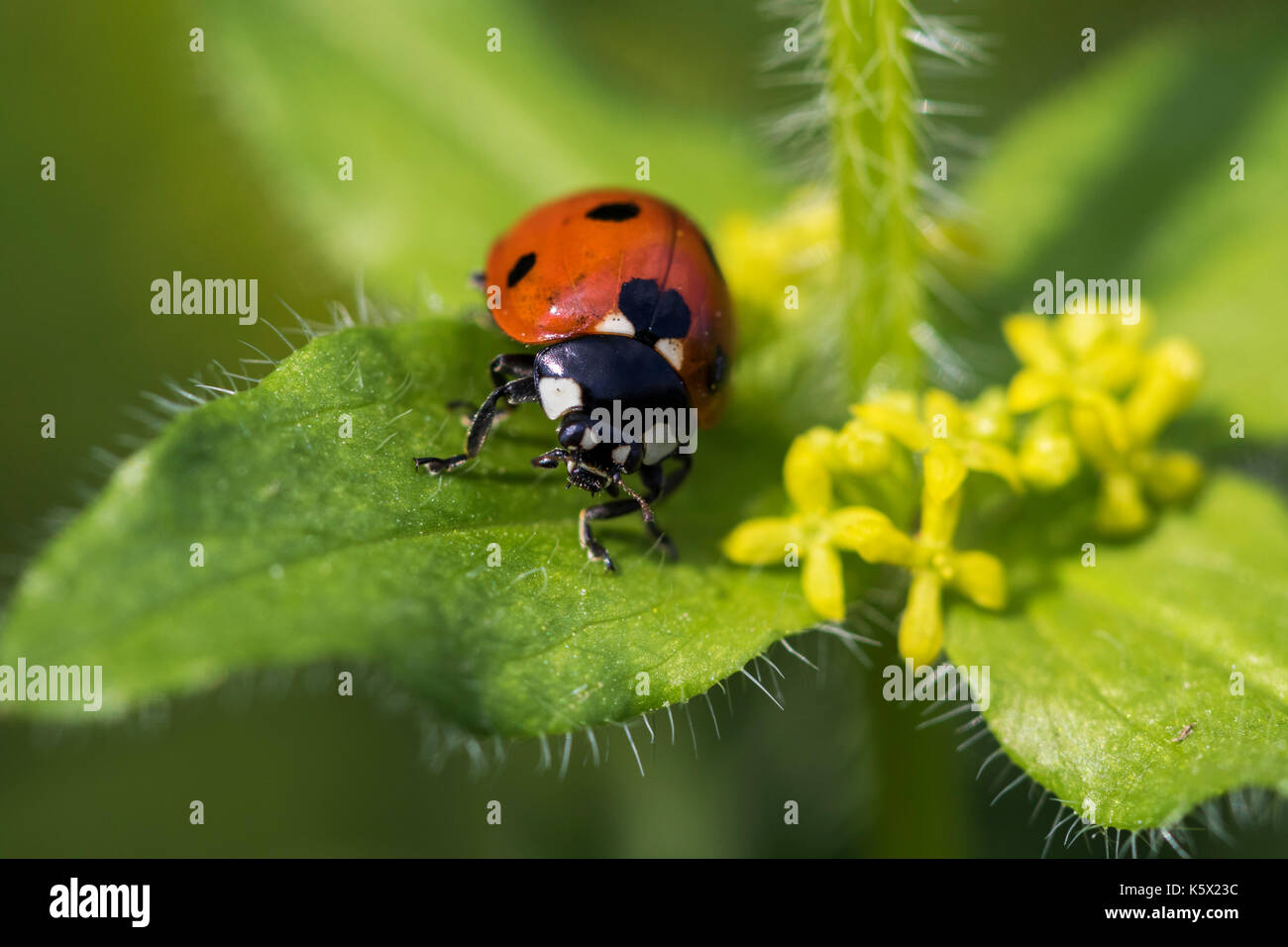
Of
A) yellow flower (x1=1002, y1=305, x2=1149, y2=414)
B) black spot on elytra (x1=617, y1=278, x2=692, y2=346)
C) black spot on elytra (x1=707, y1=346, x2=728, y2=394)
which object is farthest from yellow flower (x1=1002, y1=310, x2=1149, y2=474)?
black spot on elytra (x1=617, y1=278, x2=692, y2=346)

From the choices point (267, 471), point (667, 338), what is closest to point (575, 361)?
point (667, 338)

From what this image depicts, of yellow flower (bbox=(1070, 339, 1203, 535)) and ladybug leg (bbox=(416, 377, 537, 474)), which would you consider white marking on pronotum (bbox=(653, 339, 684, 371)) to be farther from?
yellow flower (bbox=(1070, 339, 1203, 535))

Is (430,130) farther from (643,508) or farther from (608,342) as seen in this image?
(643,508)

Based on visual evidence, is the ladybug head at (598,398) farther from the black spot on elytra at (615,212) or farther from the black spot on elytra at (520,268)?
the black spot on elytra at (615,212)

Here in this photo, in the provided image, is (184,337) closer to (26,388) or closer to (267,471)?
(26,388)

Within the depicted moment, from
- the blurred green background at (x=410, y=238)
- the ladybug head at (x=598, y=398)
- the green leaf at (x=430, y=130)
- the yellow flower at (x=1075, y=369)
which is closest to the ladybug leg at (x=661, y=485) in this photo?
the ladybug head at (x=598, y=398)

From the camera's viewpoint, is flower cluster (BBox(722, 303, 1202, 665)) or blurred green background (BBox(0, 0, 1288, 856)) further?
blurred green background (BBox(0, 0, 1288, 856))
